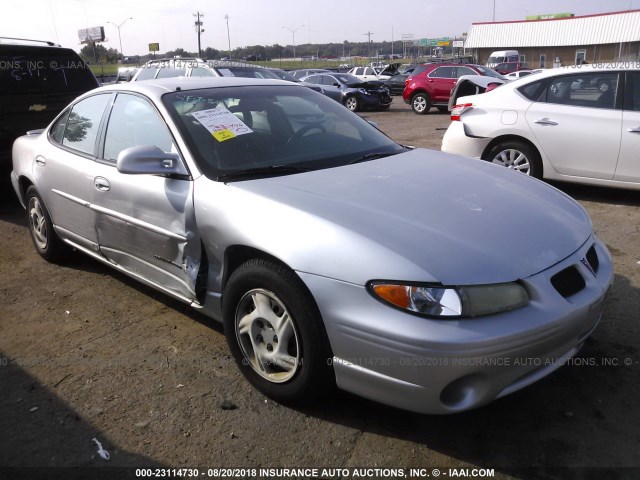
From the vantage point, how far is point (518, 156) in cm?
657

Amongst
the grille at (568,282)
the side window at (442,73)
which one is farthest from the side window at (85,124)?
the side window at (442,73)

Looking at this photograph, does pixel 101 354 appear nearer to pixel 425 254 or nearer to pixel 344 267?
pixel 344 267

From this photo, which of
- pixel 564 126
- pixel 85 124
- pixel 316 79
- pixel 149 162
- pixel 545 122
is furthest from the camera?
pixel 316 79

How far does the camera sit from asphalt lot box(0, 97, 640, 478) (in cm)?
248

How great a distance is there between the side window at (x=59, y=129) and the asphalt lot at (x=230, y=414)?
1497 millimetres

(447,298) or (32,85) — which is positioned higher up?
(32,85)

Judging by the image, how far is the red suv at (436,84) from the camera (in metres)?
18.3

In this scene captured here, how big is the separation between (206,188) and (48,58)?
5.57m

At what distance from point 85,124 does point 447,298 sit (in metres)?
3.21

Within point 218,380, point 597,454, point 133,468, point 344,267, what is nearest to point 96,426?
point 133,468

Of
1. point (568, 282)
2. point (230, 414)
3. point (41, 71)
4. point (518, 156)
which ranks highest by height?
point (41, 71)

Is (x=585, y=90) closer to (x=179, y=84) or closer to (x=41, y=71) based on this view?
(x=179, y=84)

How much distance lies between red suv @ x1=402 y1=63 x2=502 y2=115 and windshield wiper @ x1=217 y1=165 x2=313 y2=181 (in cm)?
1611

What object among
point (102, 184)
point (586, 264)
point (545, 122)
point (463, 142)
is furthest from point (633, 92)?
point (102, 184)
